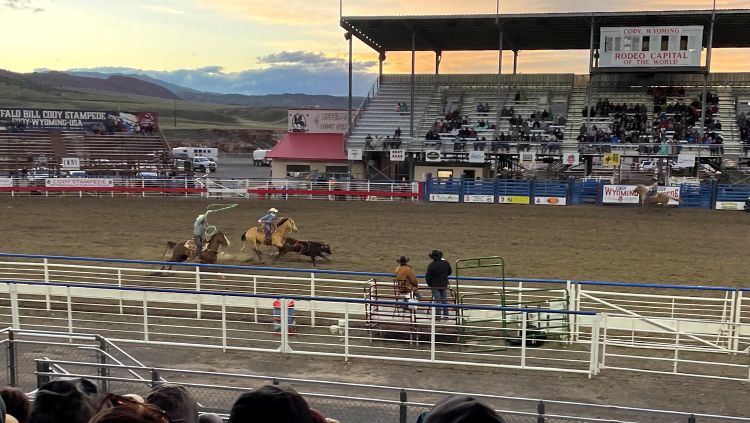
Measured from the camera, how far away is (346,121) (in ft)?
151

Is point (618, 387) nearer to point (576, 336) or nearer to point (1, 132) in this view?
point (576, 336)

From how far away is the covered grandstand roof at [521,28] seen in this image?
35.2m

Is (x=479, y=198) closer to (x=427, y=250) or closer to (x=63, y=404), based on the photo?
(x=427, y=250)

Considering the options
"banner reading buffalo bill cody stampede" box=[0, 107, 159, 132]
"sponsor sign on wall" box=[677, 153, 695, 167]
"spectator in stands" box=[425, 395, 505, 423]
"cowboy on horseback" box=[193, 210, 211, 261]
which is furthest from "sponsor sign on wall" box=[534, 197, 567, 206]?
"banner reading buffalo bill cody stampede" box=[0, 107, 159, 132]

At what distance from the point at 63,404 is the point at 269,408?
101 centimetres

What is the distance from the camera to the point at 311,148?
44438 millimetres

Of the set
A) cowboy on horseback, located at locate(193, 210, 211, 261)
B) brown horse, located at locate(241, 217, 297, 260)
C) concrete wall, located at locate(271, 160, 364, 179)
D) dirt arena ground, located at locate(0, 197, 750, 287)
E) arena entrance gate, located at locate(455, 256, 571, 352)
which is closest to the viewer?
arena entrance gate, located at locate(455, 256, 571, 352)

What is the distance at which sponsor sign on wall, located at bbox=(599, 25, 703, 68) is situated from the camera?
35.6 m

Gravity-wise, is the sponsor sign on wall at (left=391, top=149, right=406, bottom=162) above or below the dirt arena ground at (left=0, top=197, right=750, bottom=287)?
above

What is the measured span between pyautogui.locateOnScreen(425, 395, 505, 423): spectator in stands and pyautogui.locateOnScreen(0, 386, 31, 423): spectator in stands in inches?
88.5

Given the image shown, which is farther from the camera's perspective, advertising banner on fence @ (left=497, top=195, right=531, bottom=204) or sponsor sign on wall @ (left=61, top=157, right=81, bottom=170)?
sponsor sign on wall @ (left=61, top=157, right=81, bottom=170)

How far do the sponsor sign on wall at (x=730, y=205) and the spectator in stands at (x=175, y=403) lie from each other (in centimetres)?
3279

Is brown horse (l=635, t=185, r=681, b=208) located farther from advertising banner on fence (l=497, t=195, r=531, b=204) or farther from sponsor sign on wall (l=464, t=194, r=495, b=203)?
sponsor sign on wall (l=464, t=194, r=495, b=203)

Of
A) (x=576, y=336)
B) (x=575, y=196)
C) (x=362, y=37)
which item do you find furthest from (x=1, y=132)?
(x=576, y=336)
